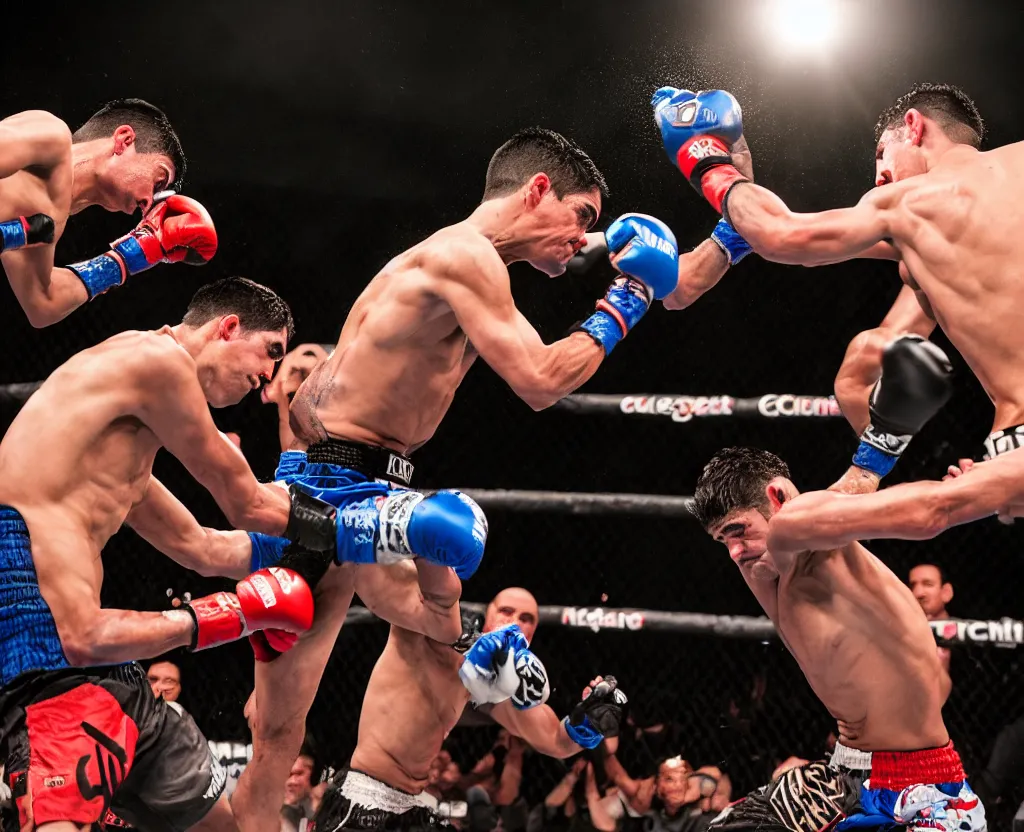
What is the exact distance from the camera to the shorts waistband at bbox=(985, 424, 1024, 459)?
7.82 feet

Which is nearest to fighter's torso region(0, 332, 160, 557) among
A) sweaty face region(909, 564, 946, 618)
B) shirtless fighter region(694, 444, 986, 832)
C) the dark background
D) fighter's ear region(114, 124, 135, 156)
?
fighter's ear region(114, 124, 135, 156)

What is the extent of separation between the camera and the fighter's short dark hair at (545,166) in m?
2.91

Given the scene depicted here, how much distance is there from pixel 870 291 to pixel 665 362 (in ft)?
2.65

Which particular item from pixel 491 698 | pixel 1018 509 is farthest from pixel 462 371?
pixel 1018 509

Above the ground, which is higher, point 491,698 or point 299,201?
point 299,201

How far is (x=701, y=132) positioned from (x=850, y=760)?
59.9 inches

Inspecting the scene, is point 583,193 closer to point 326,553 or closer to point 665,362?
point 326,553

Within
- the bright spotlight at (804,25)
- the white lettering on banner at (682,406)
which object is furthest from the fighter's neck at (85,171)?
the bright spotlight at (804,25)

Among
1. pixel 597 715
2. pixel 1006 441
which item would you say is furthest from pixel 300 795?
pixel 1006 441

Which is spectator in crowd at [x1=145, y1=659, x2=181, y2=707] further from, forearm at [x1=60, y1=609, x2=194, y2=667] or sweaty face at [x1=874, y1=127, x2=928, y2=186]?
sweaty face at [x1=874, y1=127, x2=928, y2=186]

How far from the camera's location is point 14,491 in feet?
7.78

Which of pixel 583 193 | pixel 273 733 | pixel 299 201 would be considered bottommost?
pixel 273 733

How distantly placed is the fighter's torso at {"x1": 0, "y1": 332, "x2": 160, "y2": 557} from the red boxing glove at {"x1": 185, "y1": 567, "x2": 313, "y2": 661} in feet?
0.83

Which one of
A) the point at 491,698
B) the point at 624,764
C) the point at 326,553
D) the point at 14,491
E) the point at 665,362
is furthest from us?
the point at 665,362
